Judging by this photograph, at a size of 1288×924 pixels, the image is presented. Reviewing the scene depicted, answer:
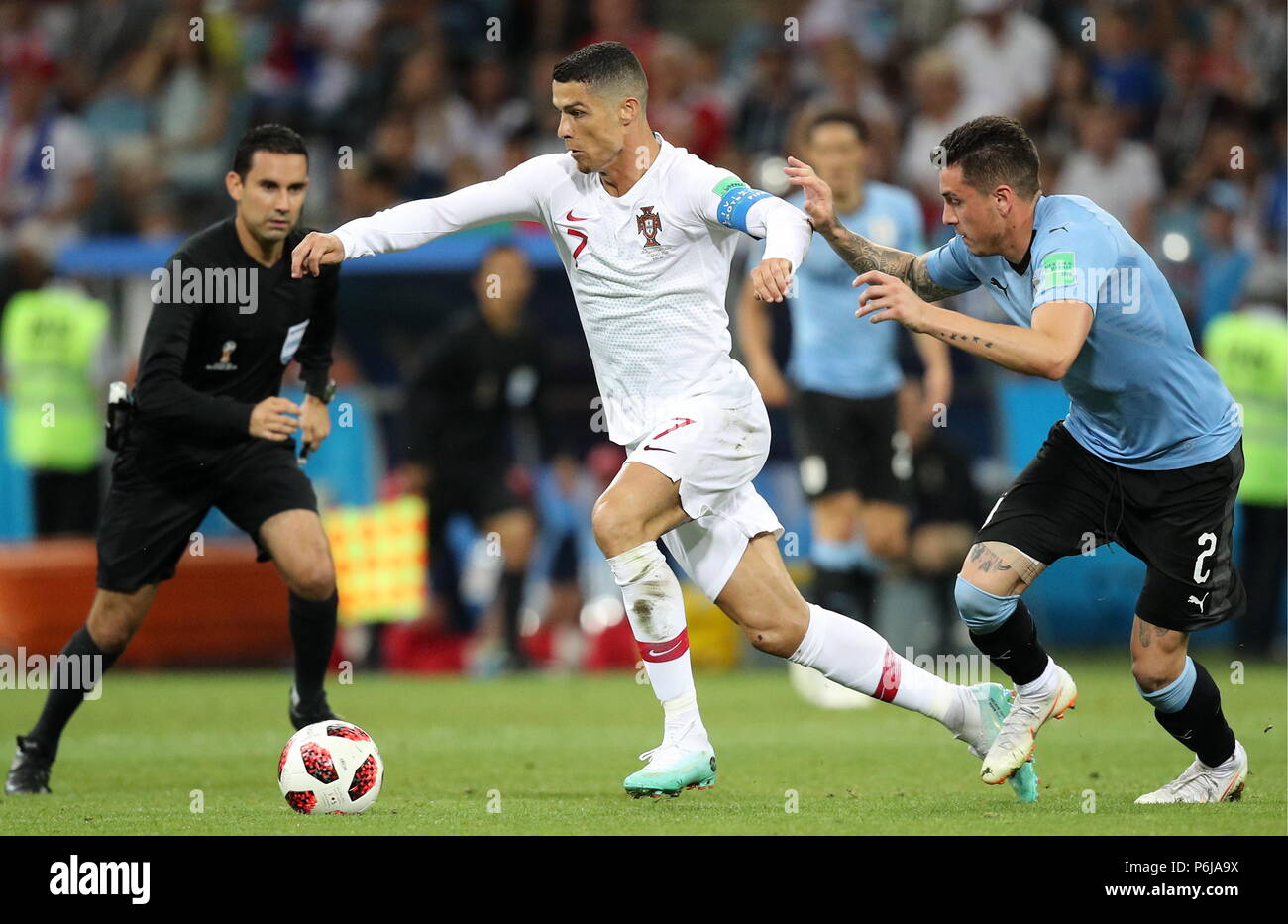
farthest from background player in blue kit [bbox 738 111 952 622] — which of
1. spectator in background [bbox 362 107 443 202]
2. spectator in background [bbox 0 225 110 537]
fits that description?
spectator in background [bbox 0 225 110 537]

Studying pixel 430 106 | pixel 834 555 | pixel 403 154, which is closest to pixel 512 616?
pixel 834 555

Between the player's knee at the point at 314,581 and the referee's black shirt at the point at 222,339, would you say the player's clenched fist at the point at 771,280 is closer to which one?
the referee's black shirt at the point at 222,339

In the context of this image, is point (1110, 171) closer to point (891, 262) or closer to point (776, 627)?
point (891, 262)

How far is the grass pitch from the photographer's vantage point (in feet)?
18.6

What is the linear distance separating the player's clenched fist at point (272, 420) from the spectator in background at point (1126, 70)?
33.7 ft

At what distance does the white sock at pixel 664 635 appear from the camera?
245 inches

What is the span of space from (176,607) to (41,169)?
18.4 ft

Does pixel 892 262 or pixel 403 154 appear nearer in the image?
pixel 892 262

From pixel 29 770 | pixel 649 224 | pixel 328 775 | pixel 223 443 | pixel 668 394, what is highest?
pixel 649 224

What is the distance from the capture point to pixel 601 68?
20.4ft

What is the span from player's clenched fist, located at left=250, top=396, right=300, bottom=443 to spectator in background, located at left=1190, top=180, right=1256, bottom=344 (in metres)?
8.17

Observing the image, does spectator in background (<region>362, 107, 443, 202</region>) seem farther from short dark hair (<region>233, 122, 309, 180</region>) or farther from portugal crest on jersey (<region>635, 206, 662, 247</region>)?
portugal crest on jersey (<region>635, 206, 662, 247</region>)
